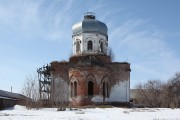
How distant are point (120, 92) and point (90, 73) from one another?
4467 millimetres

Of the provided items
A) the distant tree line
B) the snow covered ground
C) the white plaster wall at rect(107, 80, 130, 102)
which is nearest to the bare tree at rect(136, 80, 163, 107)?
the distant tree line

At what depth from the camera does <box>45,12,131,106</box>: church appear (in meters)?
37.5

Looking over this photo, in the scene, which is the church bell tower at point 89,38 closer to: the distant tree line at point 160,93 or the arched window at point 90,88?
the arched window at point 90,88

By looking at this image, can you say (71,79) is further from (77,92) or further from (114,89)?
(114,89)

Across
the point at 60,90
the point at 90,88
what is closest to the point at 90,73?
the point at 90,88

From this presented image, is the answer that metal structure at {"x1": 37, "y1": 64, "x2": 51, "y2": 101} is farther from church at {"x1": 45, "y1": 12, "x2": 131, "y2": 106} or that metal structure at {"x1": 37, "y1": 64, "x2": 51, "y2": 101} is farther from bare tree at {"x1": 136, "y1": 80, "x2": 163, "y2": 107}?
bare tree at {"x1": 136, "y1": 80, "x2": 163, "y2": 107}

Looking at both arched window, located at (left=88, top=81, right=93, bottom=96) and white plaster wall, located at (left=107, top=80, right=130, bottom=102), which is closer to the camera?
arched window, located at (left=88, top=81, right=93, bottom=96)

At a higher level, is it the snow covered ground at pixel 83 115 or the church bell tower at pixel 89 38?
the church bell tower at pixel 89 38

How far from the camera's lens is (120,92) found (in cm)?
3944

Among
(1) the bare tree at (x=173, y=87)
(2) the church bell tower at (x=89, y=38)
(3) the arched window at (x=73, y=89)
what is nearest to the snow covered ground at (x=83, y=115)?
(3) the arched window at (x=73, y=89)

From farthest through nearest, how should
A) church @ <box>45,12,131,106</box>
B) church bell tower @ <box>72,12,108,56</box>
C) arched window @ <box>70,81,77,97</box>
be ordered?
church bell tower @ <box>72,12,108,56</box> → arched window @ <box>70,81,77,97</box> → church @ <box>45,12,131,106</box>

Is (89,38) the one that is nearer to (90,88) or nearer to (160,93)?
(90,88)

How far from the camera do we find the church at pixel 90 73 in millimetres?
37531

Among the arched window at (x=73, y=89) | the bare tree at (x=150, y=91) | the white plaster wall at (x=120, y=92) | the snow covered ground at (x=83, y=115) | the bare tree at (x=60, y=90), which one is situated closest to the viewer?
the snow covered ground at (x=83, y=115)
